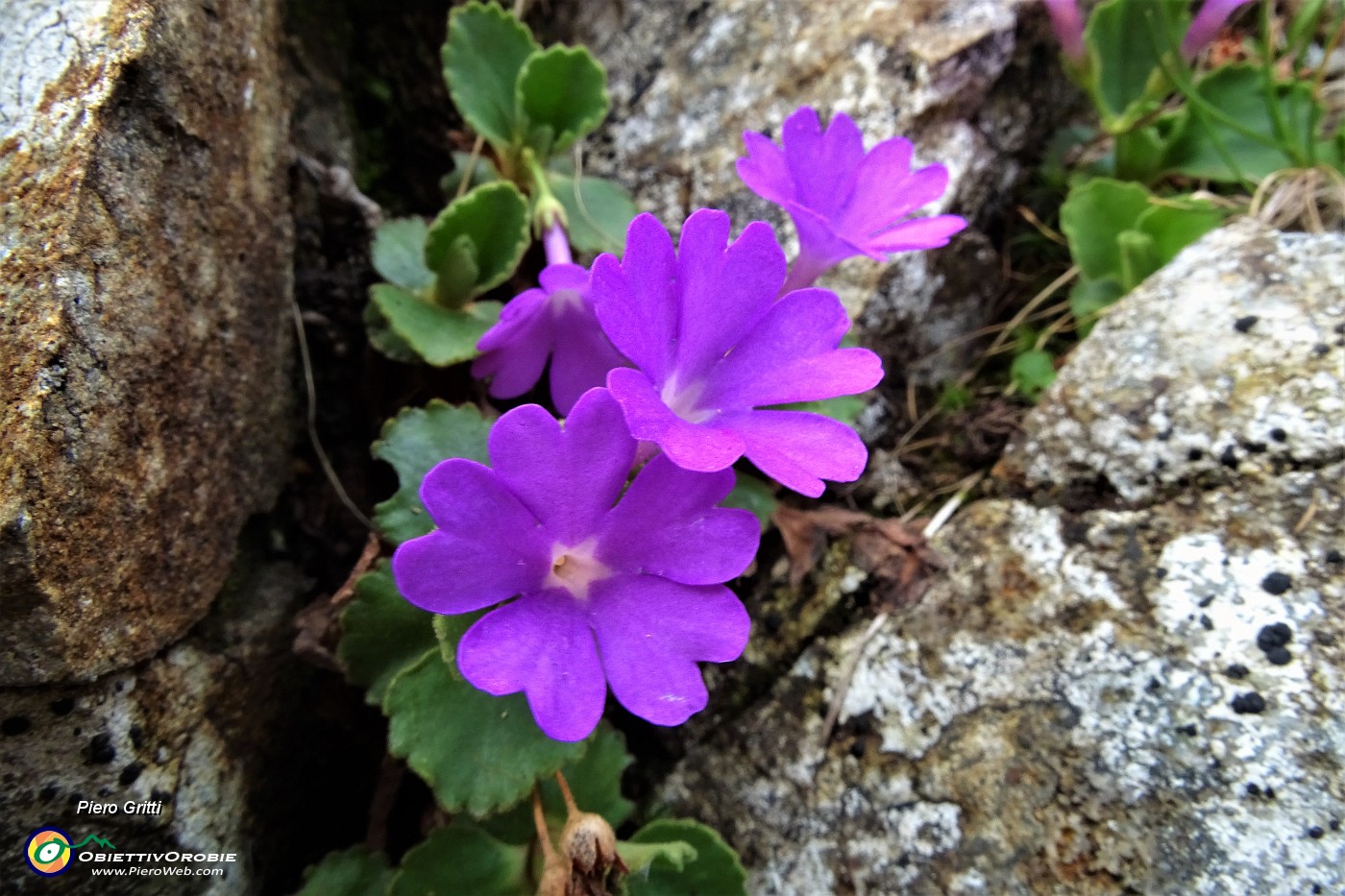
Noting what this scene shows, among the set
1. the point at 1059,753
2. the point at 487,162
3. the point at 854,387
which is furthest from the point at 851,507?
the point at 487,162

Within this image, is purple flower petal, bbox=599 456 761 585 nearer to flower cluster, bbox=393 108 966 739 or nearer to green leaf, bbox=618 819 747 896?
flower cluster, bbox=393 108 966 739

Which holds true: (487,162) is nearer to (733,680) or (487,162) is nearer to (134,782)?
(733,680)

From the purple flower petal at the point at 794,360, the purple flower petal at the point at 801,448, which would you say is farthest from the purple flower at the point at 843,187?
the purple flower petal at the point at 801,448

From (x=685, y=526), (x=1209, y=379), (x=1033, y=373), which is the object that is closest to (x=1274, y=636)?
(x=1209, y=379)

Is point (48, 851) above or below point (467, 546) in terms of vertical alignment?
below

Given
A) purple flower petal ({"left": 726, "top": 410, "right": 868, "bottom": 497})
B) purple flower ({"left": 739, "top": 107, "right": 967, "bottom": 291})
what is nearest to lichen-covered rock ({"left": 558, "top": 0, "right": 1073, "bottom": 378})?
purple flower ({"left": 739, "top": 107, "right": 967, "bottom": 291})

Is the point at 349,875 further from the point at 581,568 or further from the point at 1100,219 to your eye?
the point at 1100,219

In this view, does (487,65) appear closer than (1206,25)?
Yes
